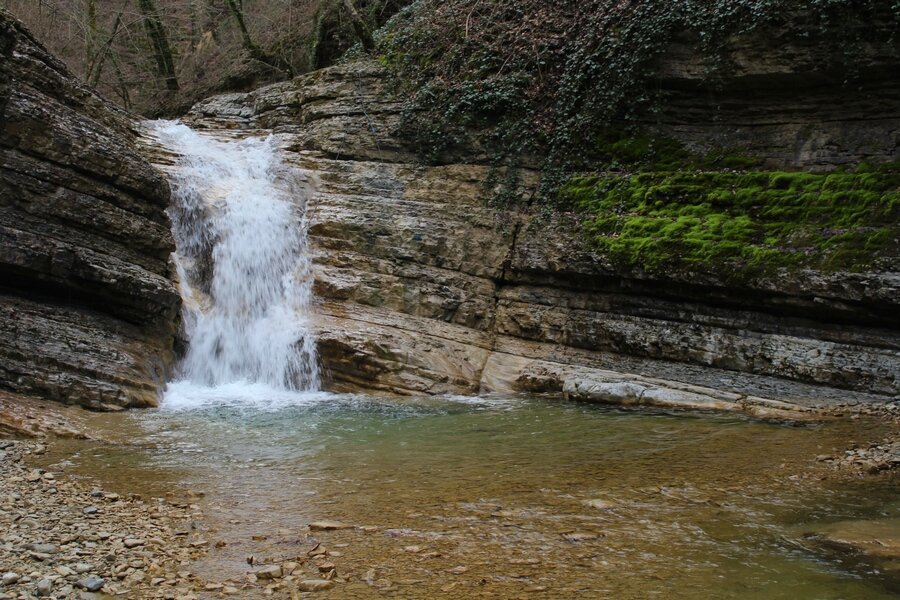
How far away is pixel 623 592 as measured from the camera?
3600mm

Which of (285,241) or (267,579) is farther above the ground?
(285,241)

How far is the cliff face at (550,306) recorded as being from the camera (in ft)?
29.8

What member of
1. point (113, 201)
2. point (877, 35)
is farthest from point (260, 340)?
point (877, 35)

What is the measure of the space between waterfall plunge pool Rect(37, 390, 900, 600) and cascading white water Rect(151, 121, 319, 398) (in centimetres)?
186

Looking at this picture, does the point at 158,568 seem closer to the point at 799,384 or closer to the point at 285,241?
the point at 799,384

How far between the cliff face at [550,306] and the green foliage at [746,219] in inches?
11.1

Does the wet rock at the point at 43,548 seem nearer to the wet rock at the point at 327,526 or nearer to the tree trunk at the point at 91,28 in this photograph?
the wet rock at the point at 327,526

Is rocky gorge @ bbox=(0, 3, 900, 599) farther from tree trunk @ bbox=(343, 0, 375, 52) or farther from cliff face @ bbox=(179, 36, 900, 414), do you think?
tree trunk @ bbox=(343, 0, 375, 52)

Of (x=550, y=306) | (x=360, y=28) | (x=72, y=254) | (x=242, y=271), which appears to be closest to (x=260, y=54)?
(x=360, y=28)

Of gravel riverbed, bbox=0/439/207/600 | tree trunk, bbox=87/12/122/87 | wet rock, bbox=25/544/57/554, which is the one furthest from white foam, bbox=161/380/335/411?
tree trunk, bbox=87/12/122/87

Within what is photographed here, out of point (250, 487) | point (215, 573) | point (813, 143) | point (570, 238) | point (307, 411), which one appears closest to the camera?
point (215, 573)

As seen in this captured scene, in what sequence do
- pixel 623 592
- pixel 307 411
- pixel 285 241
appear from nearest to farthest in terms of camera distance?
pixel 623 592
pixel 307 411
pixel 285 241

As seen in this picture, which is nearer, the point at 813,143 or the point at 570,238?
the point at 813,143

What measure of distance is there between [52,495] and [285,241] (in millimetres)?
7863
